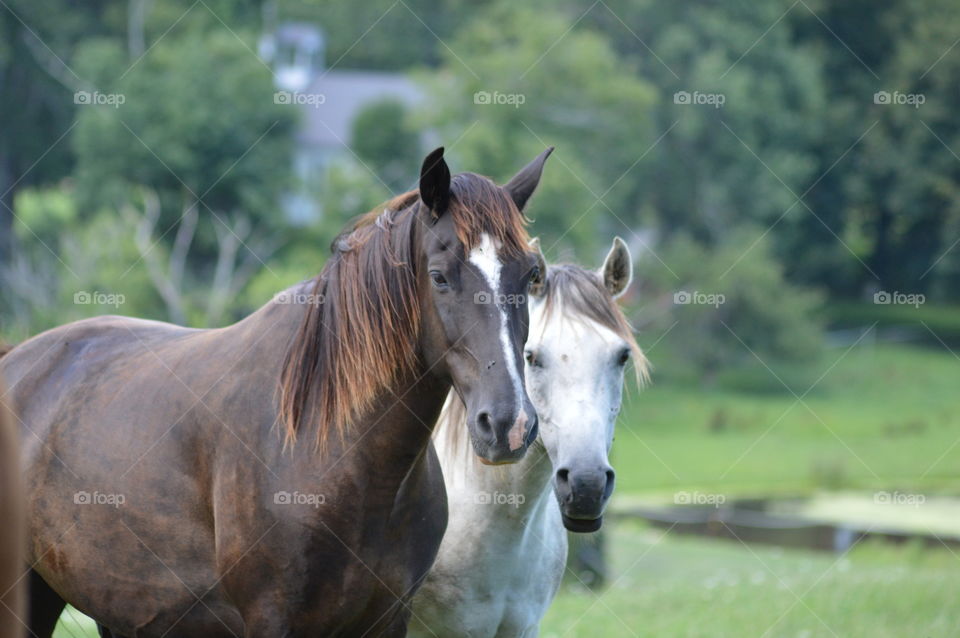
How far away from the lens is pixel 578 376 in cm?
417

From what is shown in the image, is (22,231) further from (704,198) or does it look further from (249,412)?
(249,412)

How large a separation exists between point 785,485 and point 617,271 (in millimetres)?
20643

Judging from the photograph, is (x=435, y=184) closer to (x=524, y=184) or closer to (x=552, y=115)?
(x=524, y=184)

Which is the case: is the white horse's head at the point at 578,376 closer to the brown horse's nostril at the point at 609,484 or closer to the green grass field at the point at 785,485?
the brown horse's nostril at the point at 609,484

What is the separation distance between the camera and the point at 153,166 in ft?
99.0

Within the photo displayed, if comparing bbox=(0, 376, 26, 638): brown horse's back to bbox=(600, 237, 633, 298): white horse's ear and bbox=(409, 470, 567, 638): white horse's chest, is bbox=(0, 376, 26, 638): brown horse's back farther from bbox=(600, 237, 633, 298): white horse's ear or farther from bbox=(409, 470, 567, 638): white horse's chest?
bbox=(600, 237, 633, 298): white horse's ear

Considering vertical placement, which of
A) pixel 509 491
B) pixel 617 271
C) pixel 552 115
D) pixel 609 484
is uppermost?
pixel 617 271

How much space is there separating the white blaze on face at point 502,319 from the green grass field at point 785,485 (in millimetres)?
2283

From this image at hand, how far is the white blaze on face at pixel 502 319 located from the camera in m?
3.13

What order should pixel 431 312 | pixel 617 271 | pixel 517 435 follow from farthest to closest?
pixel 617 271, pixel 431 312, pixel 517 435

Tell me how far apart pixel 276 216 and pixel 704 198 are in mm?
15337

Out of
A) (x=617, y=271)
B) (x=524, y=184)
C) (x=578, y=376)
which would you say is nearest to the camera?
(x=524, y=184)

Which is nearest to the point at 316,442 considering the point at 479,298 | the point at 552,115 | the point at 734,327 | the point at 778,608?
the point at 479,298

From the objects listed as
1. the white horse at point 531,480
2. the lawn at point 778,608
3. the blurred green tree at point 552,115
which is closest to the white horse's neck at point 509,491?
the white horse at point 531,480
